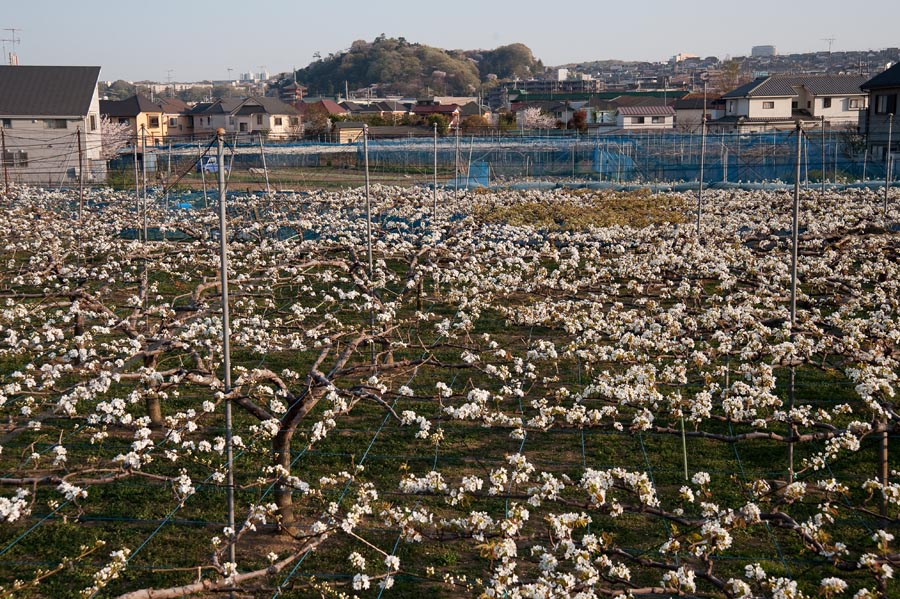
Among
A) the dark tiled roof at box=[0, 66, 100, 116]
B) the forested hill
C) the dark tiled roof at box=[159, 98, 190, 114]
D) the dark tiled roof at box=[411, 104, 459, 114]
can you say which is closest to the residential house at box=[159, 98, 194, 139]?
the dark tiled roof at box=[159, 98, 190, 114]

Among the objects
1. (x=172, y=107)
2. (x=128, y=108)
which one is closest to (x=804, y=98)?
(x=128, y=108)

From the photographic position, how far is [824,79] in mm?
44375

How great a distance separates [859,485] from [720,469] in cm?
114

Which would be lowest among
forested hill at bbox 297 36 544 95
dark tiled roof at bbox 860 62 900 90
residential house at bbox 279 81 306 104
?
dark tiled roof at bbox 860 62 900 90

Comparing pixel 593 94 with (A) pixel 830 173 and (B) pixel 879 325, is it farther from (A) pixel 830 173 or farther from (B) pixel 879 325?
(B) pixel 879 325

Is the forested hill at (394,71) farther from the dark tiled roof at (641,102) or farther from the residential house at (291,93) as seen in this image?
the dark tiled roof at (641,102)

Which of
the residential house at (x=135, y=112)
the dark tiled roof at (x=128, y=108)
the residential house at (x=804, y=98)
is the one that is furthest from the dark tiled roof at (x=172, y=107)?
the residential house at (x=804, y=98)

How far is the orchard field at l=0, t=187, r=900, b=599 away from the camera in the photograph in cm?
520

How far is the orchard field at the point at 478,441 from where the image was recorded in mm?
5203

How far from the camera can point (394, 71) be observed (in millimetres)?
126812

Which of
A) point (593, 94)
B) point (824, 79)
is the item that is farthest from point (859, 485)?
point (593, 94)

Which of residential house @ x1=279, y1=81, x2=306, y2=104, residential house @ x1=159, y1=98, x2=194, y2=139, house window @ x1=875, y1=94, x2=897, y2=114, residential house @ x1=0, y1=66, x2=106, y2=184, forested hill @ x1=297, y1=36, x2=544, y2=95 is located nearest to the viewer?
house window @ x1=875, y1=94, x2=897, y2=114

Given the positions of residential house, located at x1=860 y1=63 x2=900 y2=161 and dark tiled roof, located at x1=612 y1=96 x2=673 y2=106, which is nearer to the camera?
residential house, located at x1=860 y1=63 x2=900 y2=161

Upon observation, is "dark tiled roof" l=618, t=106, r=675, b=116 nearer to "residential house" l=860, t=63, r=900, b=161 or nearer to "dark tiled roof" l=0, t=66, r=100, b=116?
"residential house" l=860, t=63, r=900, b=161
